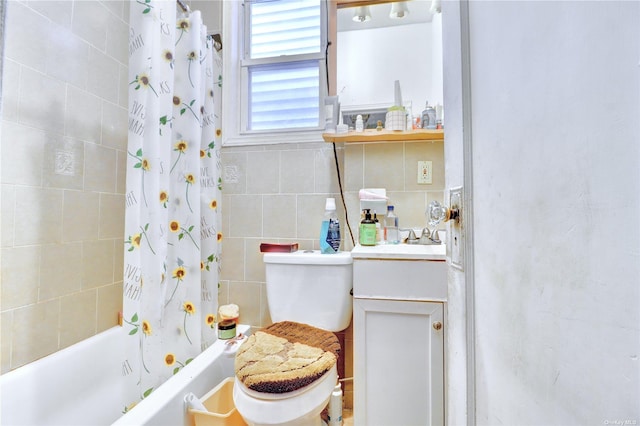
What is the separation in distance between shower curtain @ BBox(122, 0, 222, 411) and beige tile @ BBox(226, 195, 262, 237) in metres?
0.13

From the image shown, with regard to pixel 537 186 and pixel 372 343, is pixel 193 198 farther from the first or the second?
pixel 537 186

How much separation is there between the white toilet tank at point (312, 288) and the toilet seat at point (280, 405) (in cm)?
41

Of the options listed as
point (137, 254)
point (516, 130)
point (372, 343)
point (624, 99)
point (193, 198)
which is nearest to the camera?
point (624, 99)

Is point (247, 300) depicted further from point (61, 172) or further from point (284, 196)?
point (61, 172)

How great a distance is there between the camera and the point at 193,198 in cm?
132

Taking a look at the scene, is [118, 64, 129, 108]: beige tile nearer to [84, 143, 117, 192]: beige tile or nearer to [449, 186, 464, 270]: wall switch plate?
[84, 143, 117, 192]: beige tile

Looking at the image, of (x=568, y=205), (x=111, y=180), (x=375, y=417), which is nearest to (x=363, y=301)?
(x=375, y=417)

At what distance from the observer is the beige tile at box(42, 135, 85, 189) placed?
3.64ft

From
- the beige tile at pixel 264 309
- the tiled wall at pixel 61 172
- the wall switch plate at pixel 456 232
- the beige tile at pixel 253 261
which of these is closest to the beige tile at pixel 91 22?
the tiled wall at pixel 61 172

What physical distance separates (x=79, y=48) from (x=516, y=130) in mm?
1645

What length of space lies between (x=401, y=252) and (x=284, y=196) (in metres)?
0.74

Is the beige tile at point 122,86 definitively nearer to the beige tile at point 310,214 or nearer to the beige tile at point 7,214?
the beige tile at point 7,214

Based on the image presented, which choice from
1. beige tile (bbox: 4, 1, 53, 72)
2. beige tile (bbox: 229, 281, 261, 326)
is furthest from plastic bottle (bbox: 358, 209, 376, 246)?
beige tile (bbox: 4, 1, 53, 72)

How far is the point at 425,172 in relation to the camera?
4.66 ft
